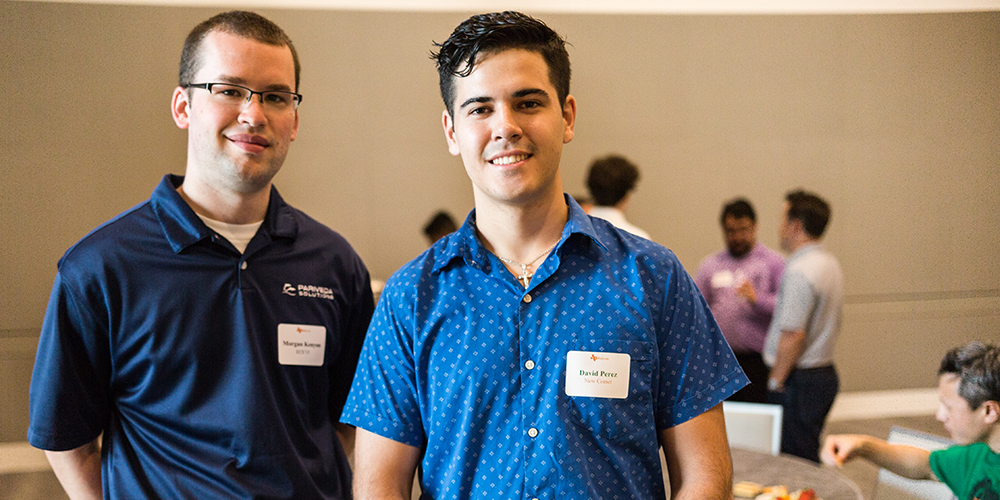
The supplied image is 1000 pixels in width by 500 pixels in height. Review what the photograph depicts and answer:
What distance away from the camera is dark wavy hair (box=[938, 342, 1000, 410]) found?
2086 millimetres

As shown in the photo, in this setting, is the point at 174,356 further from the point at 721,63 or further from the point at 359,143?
the point at 721,63

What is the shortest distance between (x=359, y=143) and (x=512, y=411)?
4.32 m

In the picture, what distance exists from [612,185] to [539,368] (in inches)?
114

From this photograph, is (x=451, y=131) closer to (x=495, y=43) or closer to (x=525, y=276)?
(x=495, y=43)

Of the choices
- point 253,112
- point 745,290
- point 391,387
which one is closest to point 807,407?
point 745,290

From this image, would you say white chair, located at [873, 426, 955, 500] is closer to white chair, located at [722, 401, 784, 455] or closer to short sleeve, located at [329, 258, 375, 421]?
white chair, located at [722, 401, 784, 455]

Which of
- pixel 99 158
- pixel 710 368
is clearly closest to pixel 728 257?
pixel 710 368

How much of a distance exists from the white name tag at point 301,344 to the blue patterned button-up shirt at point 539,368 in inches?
11.8

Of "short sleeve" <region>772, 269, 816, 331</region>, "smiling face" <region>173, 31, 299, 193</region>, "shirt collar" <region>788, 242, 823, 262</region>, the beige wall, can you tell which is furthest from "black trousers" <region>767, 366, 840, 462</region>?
"smiling face" <region>173, 31, 299, 193</region>

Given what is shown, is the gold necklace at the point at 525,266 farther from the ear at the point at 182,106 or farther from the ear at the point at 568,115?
the ear at the point at 182,106

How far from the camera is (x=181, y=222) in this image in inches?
60.8

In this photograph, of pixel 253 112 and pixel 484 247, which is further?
pixel 253 112

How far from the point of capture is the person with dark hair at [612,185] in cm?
395

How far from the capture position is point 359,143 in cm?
527
